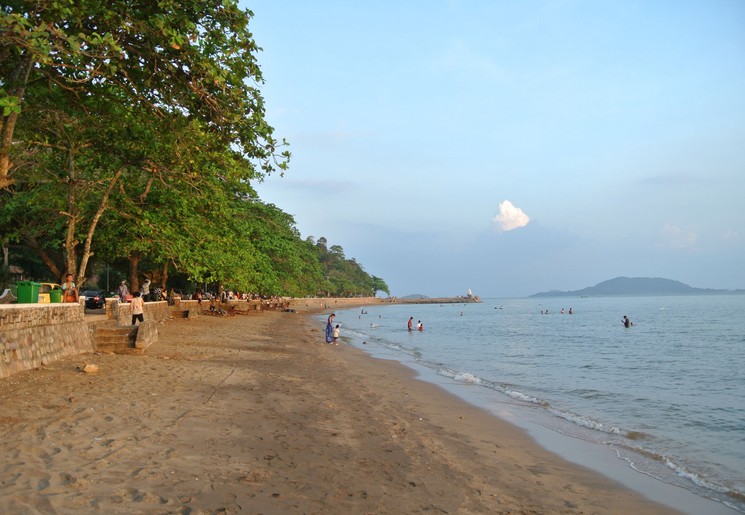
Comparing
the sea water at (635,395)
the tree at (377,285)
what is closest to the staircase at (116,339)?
the sea water at (635,395)

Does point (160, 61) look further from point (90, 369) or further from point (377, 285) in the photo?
point (377, 285)

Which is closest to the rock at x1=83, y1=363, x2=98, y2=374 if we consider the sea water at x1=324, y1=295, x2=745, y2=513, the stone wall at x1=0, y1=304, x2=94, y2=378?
the stone wall at x1=0, y1=304, x2=94, y2=378

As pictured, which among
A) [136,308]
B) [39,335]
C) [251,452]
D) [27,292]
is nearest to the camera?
[251,452]

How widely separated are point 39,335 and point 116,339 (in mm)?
3872

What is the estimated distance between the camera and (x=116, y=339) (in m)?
14.8

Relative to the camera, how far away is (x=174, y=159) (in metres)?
13.2

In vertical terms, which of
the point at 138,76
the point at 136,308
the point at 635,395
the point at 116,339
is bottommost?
the point at 635,395

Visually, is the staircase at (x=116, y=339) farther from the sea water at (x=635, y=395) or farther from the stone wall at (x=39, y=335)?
the sea water at (x=635, y=395)

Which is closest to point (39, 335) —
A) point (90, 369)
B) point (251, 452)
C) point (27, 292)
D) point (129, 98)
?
point (90, 369)

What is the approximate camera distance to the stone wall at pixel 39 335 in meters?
9.59

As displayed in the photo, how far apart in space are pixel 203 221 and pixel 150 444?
17.2m

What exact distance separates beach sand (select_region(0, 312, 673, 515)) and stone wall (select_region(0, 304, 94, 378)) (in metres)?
0.35

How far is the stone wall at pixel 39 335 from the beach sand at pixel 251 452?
1.14 ft

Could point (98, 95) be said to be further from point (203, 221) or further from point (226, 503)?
point (203, 221)
